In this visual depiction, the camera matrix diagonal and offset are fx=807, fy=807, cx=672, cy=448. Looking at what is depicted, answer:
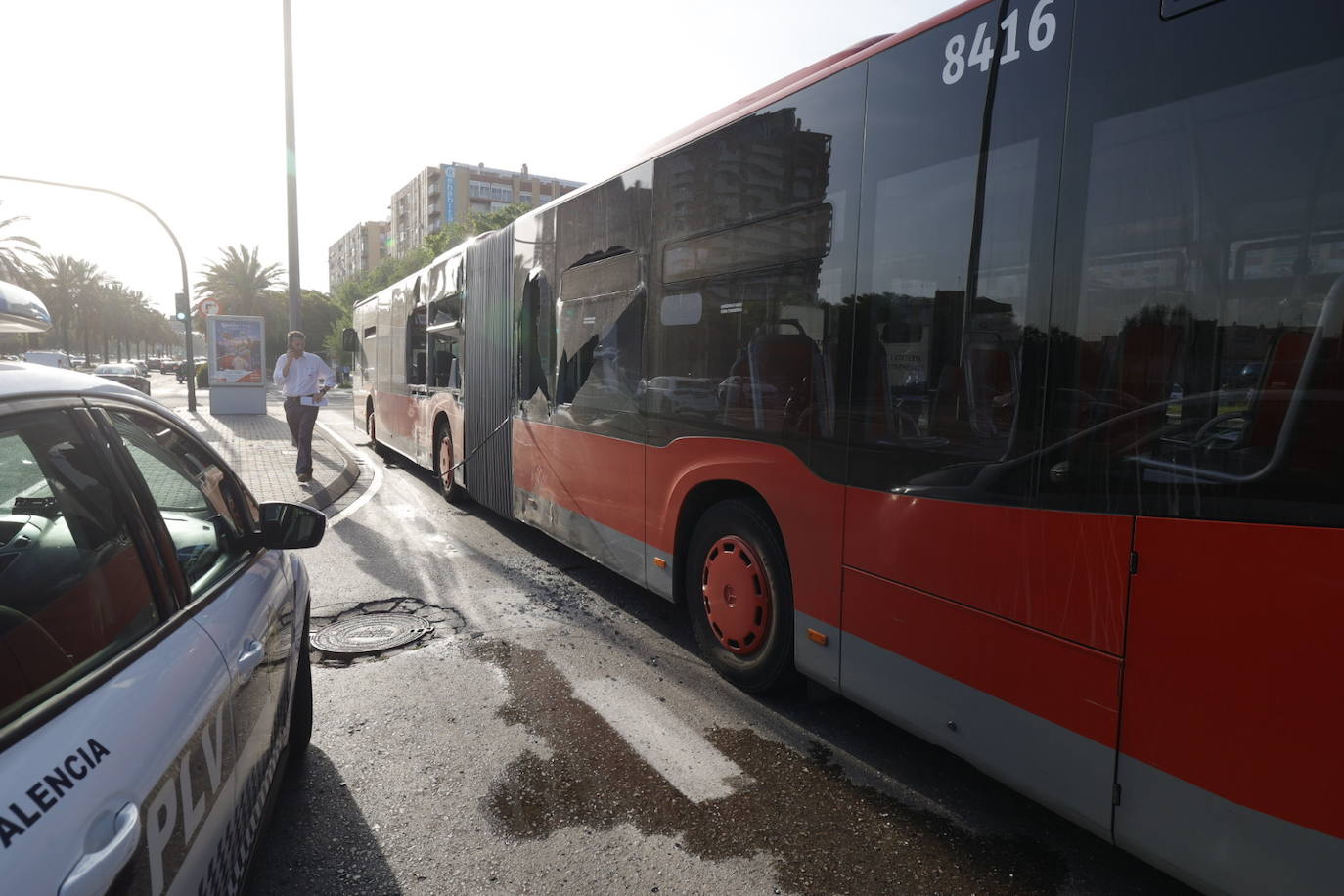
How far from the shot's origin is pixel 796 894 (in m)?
2.57

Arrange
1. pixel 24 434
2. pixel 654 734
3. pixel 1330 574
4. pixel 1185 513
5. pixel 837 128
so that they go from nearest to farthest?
pixel 24 434
pixel 1330 574
pixel 1185 513
pixel 837 128
pixel 654 734

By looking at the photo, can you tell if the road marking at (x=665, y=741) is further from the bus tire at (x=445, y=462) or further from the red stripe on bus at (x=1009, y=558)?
the bus tire at (x=445, y=462)

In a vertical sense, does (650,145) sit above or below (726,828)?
above

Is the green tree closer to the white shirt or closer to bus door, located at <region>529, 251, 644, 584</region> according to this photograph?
the white shirt

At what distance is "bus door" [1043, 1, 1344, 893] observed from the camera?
1.89 metres

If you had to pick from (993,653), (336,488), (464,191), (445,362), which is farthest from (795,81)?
(464,191)

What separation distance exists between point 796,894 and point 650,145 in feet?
13.4

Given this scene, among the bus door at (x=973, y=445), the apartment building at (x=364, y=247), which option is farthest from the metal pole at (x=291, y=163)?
the apartment building at (x=364, y=247)

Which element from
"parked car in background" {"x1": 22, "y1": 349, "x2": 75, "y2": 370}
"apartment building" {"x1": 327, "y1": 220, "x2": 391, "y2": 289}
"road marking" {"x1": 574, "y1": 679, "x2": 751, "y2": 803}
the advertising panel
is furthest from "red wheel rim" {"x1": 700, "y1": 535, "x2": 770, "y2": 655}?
"apartment building" {"x1": 327, "y1": 220, "x2": 391, "y2": 289}

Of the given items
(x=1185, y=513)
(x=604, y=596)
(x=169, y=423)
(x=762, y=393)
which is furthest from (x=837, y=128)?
(x=604, y=596)

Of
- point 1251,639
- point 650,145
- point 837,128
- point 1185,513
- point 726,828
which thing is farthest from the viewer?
point 650,145

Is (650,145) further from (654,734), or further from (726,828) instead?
(726,828)

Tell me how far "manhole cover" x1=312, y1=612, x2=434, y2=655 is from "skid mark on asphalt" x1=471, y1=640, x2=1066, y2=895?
1.55 metres

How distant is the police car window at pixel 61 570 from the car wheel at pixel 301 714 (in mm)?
1282
